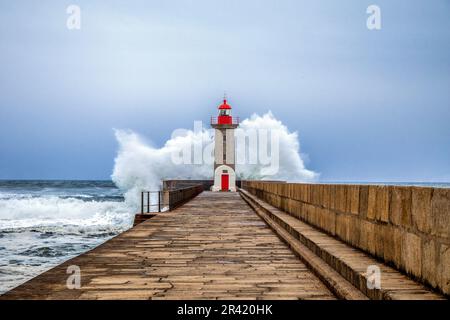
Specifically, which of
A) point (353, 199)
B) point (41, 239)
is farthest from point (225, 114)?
point (353, 199)

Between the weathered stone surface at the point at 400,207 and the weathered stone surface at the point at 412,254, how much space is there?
11 centimetres

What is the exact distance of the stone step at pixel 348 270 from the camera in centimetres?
292

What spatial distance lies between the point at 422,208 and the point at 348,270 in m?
0.81

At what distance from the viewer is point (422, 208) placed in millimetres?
3164

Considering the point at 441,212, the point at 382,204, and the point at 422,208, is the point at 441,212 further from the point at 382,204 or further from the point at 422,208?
the point at 382,204

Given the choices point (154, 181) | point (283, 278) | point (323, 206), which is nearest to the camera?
point (283, 278)

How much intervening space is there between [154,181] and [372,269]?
58.1m

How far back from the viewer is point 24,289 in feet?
12.6

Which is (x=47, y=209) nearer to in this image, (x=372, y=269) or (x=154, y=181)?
(x=154, y=181)

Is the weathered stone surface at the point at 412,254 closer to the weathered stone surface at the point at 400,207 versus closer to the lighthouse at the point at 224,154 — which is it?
the weathered stone surface at the point at 400,207

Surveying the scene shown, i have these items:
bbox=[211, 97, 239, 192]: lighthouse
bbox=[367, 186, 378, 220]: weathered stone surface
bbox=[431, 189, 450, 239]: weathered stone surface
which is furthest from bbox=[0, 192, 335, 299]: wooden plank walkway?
bbox=[211, 97, 239, 192]: lighthouse
